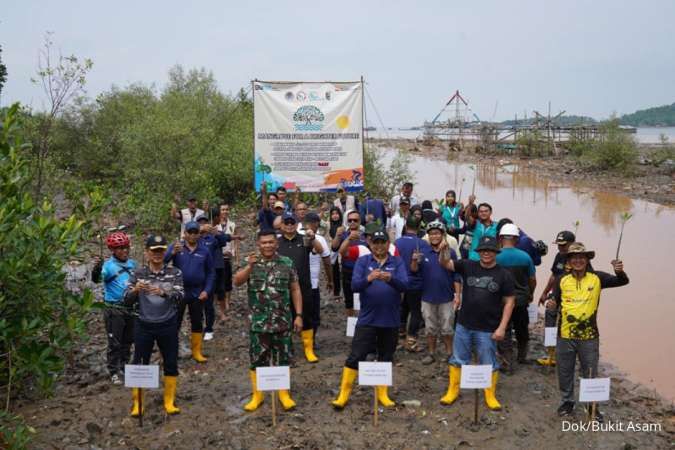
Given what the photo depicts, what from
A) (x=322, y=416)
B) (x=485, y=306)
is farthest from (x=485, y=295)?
(x=322, y=416)

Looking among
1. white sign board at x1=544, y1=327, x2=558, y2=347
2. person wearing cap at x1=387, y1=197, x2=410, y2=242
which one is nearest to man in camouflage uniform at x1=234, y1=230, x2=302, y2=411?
white sign board at x1=544, y1=327, x2=558, y2=347

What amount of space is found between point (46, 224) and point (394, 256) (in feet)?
10.4

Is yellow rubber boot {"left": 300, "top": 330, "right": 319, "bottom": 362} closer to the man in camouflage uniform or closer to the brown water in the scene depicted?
the man in camouflage uniform

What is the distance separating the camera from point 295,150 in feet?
38.4

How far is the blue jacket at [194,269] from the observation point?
6.48 metres

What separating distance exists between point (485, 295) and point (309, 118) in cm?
713

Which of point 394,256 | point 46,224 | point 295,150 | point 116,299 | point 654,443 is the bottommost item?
point 654,443

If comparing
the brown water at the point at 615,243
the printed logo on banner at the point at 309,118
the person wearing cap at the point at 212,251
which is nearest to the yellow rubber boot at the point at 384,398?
the person wearing cap at the point at 212,251

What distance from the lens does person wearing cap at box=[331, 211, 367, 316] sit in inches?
273

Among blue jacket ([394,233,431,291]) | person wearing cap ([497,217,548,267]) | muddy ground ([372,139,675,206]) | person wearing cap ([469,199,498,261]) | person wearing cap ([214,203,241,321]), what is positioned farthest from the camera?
muddy ground ([372,139,675,206])

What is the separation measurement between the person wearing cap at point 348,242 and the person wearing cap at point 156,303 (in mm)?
2276

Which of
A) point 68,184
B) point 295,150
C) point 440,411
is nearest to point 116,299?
point 440,411

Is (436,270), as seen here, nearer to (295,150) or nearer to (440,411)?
(440,411)

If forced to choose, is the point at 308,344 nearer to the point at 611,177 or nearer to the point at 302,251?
the point at 302,251
